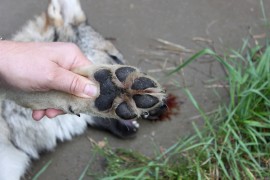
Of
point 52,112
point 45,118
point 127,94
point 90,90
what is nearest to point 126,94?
point 127,94

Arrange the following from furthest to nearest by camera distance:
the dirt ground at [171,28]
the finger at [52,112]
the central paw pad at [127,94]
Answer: the dirt ground at [171,28], the finger at [52,112], the central paw pad at [127,94]

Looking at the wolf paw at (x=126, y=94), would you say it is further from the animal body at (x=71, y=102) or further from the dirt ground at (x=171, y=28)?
the dirt ground at (x=171, y=28)

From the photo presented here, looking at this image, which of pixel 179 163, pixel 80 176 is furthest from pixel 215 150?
pixel 80 176

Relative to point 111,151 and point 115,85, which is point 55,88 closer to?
point 115,85

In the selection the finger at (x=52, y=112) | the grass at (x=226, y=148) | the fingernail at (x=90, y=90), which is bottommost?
the grass at (x=226, y=148)

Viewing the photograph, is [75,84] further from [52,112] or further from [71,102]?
[52,112]

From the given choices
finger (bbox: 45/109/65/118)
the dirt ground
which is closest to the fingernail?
finger (bbox: 45/109/65/118)

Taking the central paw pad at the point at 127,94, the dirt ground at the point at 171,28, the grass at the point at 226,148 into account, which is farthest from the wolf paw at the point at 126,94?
the dirt ground at the point at 171,28

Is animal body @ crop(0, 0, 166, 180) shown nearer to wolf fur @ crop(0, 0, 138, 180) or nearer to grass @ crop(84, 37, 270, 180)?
wolf fur @ crop(0, 0, 138, 180)
